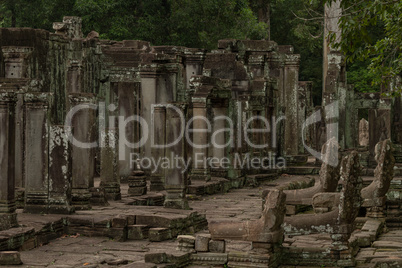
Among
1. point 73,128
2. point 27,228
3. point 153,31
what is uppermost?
point 153,31

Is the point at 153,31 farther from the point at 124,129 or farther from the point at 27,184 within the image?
the point at 27,184

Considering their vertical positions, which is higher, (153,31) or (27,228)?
(153,31)

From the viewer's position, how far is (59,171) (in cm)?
1313

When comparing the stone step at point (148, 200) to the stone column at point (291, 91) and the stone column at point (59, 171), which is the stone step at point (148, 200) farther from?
the stone column at point (291, 91)

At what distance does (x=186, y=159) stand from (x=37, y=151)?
3.12 meters

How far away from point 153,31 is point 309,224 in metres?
20.5

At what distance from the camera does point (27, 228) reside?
11539 mm

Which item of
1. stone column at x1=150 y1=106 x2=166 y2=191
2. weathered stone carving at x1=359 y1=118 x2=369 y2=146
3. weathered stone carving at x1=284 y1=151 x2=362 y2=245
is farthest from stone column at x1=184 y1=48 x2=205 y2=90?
weathered stone carving at x1=359 y1=118 x2=369 y2=146

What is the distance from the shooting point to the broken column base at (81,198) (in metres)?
13.9

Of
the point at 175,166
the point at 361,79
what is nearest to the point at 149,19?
the point at 361,79

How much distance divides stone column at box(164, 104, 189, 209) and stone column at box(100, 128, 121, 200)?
4.81ft

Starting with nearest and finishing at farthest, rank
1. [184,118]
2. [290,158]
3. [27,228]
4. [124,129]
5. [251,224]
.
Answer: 1. [251,224]
2. [27,228]
3. [184,118]
4. [124,129]
5. [290,158]

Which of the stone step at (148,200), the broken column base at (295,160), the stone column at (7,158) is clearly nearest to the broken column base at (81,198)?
the stone step at (148,200)

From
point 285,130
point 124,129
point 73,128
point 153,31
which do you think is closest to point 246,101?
point 124,129
